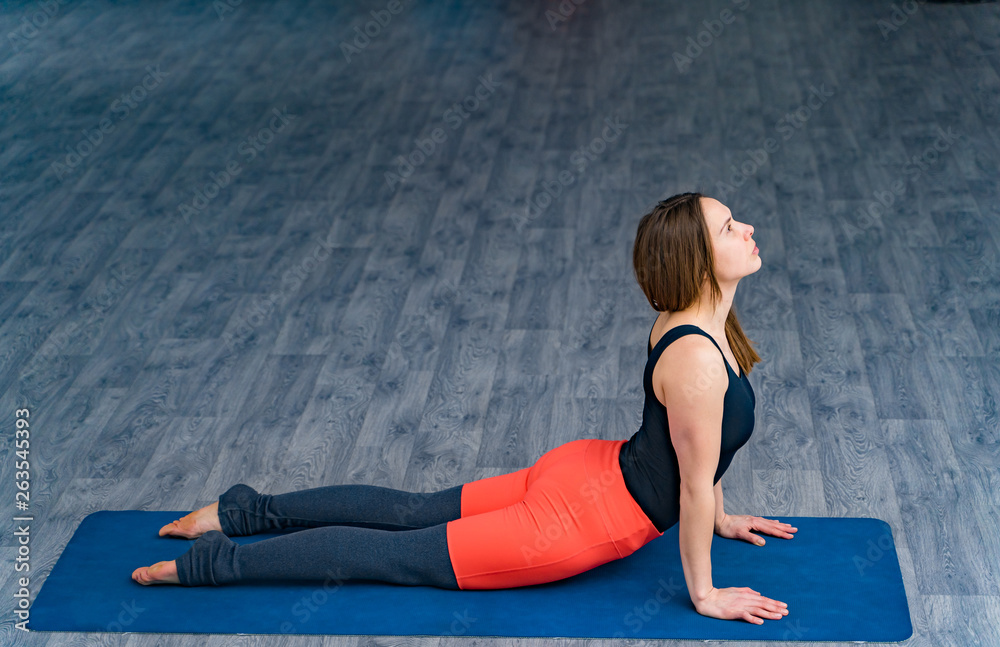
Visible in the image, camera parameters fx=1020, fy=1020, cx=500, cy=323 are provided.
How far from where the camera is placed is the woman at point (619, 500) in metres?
1.96

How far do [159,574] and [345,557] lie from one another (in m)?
0.43

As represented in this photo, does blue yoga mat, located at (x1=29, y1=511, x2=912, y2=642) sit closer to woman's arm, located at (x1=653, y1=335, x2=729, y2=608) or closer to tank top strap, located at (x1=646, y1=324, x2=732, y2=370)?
woman's arm, located at (x1=653, y1=335, x2=729, y2=608)

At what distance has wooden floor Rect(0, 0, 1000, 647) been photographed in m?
2.73

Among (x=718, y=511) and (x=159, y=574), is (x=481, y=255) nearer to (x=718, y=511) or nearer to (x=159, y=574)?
(x=718, y=511)

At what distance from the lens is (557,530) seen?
2.09 metres

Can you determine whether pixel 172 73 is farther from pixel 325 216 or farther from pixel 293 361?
pixel 293 361

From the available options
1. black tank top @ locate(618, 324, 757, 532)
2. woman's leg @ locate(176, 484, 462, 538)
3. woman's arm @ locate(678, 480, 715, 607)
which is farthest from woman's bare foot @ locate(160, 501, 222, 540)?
woman's arm @ locate(678, 480, 715, 607)

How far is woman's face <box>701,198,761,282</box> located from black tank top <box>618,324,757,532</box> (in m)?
0.13

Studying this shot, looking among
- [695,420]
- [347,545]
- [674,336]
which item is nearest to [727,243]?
[674,336]

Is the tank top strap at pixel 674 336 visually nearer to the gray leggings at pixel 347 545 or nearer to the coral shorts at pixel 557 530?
the coral shorts at pixel 557 530

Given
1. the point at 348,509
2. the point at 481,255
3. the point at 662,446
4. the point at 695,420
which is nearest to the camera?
the point at 695,420

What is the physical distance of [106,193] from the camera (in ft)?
14.7

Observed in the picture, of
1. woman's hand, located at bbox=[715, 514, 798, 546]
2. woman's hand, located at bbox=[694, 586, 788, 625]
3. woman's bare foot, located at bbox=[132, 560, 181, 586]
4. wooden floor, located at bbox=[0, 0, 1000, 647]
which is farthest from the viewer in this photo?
wooden floor, located at bbox=[0, 0, 1000, 647]

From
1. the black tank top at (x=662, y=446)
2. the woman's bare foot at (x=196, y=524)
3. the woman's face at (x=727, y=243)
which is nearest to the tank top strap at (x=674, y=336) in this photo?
the black tank top at (x=662, y=446)
